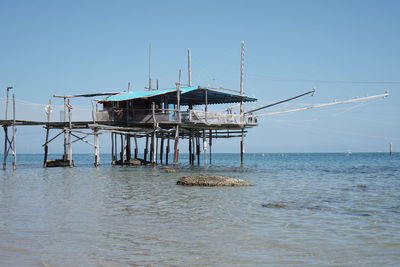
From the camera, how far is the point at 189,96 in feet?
118

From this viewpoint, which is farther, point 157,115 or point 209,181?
point 157,115

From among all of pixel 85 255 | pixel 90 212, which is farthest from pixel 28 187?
pixel 85 255

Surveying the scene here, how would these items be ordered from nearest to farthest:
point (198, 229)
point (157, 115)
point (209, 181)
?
1. point (198, 229)
2. point (209, 181)
3. point (157, 115)

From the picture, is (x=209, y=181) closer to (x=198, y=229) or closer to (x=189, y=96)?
(x=198, y=229)

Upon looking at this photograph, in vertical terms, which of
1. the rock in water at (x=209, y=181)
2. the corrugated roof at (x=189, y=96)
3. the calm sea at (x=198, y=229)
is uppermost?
the corrugated roof at (x=189, y=96)

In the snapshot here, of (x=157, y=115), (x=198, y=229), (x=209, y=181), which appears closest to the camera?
(x=198, y=229)

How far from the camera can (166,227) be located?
10.1 meters

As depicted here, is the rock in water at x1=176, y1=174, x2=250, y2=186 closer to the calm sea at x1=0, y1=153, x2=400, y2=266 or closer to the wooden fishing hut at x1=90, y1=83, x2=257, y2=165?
the calm sea at x1=0, y1=153, x2=400, y2=266

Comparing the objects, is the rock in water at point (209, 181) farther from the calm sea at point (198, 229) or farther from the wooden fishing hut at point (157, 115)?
the wooden fishing hut at point (157, 115)

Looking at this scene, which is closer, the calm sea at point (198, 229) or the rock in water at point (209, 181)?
the calm sea at point (198, 229)

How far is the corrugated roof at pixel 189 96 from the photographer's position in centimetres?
3258

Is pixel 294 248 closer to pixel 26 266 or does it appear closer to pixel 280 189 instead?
pixel 26 266

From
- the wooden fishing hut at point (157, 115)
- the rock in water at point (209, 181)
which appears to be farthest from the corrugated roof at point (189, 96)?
the rock in water at point (209, 181)

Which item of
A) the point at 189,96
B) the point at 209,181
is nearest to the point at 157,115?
the point at 189,96
